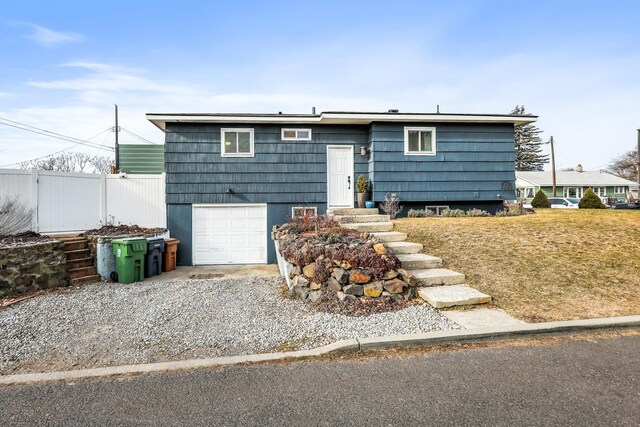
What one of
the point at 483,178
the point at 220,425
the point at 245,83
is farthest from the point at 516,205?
the point at 220,425

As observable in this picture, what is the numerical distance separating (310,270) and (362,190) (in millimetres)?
5679

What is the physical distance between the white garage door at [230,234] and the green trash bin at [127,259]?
10.1 feet

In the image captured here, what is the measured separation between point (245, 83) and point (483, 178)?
372 inches

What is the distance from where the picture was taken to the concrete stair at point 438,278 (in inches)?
217

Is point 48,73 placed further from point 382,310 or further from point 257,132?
point 382,310

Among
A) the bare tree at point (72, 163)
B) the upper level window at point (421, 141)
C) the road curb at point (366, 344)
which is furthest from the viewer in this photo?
the bare tree at point (72, 163)

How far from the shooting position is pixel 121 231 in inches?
368

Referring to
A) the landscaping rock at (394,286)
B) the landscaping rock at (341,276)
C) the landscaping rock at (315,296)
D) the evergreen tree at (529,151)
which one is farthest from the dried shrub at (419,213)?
the evergreen tree at (529,151)

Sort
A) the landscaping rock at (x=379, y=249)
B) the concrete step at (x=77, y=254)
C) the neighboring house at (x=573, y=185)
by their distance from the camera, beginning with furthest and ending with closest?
the neighboring house at (x=573, y=185) → the concrete step at (x=77, y=254) → the landscaping rock at (x=379, y=249)

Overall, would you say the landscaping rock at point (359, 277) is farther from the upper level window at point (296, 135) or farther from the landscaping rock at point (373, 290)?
the upper level window at point (296, 135)

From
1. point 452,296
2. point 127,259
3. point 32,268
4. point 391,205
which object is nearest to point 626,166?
point 391,205

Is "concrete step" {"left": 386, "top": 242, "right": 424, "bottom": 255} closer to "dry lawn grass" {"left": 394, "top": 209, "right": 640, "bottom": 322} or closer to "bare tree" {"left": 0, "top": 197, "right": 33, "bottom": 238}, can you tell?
"dry lawn grass" {"left": 394, "top": 209, "right": 640, "bottom": 322}

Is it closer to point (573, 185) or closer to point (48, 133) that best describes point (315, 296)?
point (48, 133)

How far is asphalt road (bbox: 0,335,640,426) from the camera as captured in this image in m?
2.46
